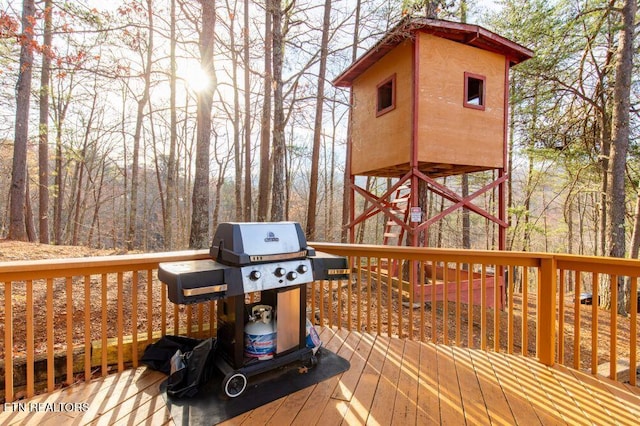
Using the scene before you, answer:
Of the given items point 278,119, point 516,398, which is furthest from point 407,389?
point 278,119

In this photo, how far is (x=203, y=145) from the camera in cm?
432

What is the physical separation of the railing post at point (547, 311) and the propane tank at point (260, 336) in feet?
7.23

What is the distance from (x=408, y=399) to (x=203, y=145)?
3815 mm

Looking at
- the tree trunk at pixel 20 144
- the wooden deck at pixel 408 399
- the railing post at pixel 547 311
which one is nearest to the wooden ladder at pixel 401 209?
the railing post at pixel 547 311

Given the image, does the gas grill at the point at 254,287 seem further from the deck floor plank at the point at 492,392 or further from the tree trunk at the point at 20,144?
the tree trunk at the point at 20,144

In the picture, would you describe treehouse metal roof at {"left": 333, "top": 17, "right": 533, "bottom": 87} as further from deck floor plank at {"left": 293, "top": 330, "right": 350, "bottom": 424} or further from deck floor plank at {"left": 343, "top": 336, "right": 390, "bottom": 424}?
deck floor plank at {"left": 293, "top": 330, "right": 350, "bottom": 424}

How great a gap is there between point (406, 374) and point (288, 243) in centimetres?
136

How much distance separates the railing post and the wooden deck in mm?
125

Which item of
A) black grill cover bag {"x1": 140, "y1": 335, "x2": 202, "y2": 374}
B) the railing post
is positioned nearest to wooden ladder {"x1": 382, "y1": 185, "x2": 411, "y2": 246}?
the railing post

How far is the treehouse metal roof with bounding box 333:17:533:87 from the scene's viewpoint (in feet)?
16.1

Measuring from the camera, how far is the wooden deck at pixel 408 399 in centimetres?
187

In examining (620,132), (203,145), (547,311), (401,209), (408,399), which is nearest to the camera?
(408,399)

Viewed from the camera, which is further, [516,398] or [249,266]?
[516,398]

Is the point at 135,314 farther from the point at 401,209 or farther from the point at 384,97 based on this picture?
the point at 401,209
